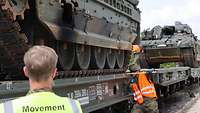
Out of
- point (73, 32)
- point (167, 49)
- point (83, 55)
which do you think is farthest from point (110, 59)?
point (167, 49)

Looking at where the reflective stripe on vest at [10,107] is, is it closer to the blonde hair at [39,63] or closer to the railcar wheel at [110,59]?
the blonde hair at [39,63]

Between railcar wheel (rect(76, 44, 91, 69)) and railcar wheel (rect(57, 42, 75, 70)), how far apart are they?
15 cm

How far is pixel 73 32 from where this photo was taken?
780 cm

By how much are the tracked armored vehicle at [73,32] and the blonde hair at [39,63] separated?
316cm

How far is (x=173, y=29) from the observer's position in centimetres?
2145

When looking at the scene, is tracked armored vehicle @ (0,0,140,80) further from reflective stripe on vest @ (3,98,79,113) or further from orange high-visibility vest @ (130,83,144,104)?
reflective stripe on vest @ (3,98,79,113)

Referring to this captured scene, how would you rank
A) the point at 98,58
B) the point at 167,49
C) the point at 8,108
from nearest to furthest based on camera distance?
the point at 8,108
the point at 98,58
the point at 167,49

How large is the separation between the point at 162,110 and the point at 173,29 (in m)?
9.09

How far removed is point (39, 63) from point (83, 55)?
6789mm

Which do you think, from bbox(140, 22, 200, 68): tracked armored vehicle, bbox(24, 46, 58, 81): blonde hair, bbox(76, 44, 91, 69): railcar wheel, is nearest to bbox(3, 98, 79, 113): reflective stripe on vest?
bbox(24, 46, 58, 81): blonde hair

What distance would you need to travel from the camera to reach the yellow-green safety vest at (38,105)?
2277 mm

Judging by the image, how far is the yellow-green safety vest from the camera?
228cm

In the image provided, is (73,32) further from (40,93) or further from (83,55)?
(40,93)

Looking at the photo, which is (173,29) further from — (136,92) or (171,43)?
(136,92)
